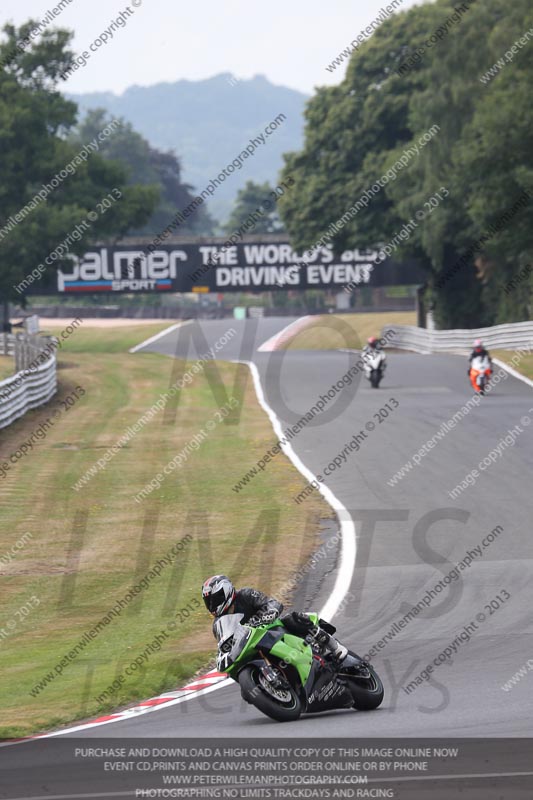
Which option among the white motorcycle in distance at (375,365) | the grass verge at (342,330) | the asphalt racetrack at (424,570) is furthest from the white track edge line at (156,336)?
the asphalt racetrack at (424,570)

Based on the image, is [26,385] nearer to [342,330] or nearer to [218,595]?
[218,595]

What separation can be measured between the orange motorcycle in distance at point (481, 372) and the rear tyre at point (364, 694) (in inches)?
906

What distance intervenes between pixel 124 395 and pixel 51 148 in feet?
77.8

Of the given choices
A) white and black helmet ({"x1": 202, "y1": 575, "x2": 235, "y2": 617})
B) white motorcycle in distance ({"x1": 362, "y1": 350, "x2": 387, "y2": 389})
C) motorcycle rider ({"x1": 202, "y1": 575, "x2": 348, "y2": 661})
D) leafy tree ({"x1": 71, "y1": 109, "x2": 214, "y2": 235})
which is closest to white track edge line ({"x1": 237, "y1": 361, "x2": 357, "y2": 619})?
motorcycle rider ({"x1": 202, "y1": 575, "x2": 348, "y2": 661})

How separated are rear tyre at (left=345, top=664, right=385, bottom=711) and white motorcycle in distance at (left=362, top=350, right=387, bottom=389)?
25.4 meters

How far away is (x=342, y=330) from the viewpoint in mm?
73125

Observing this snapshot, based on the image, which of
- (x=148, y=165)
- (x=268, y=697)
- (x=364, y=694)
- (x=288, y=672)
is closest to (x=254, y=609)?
(x=288, y=672)

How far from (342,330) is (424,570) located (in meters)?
59.6

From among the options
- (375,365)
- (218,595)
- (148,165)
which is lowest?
(375,365)

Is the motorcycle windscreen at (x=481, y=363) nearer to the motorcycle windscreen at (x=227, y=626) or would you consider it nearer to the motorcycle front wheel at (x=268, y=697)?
the motorcycle windscreen at (x=227, y=626)

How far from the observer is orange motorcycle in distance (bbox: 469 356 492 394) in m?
31.0

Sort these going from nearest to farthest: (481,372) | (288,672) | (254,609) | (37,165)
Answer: (288,672) → (254,609) → (481,372) → (37,165)

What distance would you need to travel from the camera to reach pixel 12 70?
184ft

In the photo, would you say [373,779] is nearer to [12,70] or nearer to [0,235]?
[0,235]
